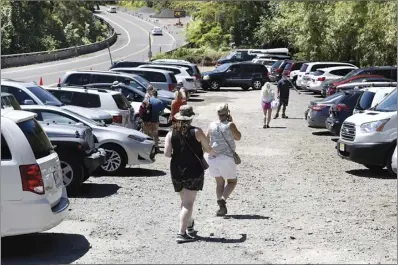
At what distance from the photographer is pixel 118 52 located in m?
79.9

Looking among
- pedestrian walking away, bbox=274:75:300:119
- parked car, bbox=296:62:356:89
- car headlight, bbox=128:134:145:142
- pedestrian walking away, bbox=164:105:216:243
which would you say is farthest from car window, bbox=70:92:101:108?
parked car, bbox=296:62:356:89

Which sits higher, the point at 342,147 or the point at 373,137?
the point at 373,137

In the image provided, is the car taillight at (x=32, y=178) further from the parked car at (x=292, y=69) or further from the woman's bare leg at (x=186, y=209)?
the parked car at (x=292, y=69)

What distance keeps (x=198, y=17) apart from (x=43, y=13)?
22.2m

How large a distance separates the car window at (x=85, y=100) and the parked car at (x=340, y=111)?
6.59 meters

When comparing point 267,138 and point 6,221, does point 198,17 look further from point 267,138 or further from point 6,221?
point 6,221

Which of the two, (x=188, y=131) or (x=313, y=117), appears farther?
(x=313, y=117)

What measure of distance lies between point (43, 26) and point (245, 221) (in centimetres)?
6415

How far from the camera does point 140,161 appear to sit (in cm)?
1448

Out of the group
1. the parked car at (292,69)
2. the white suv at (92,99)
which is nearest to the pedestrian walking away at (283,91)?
the white suv at (92,99)

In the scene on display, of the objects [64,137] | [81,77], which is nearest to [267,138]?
[81,77]

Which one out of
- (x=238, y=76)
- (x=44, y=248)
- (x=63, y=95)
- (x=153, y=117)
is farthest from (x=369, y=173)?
(x=238, y=76)

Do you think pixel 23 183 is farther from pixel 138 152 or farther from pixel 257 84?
pixel 257 84

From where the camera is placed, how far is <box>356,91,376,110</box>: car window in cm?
1752
